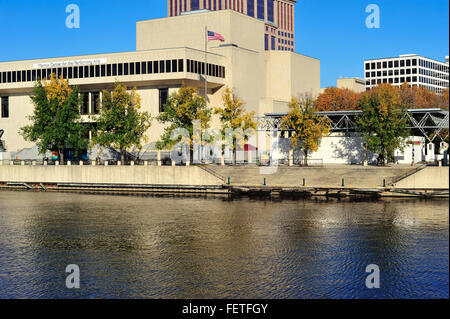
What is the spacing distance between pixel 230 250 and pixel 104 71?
2995 inches

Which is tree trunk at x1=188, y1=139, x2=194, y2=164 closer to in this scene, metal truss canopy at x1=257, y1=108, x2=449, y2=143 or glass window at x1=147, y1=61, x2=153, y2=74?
metal truss canopy at x1=257, y1=108, x2=449, y2=143

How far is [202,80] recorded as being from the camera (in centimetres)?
10350

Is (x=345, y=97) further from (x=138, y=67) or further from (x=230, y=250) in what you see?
(x=230, y=250)

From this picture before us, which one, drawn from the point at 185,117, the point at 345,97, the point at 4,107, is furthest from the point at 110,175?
the point at 345,97

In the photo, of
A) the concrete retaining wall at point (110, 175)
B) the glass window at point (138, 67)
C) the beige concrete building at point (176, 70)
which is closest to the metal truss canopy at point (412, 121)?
the beige concrete building at point (176, 70)

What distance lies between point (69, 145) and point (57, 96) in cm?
944

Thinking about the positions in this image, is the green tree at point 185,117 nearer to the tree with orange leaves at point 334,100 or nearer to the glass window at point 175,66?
the glass window at point 175,66

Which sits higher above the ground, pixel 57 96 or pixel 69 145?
pixel 57 96

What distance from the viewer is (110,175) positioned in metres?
87.0

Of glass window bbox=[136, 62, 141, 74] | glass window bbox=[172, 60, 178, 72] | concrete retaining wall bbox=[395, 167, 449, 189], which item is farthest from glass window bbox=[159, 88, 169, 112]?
concrete retaining wall bbox=[395, 167, 449, 189]
